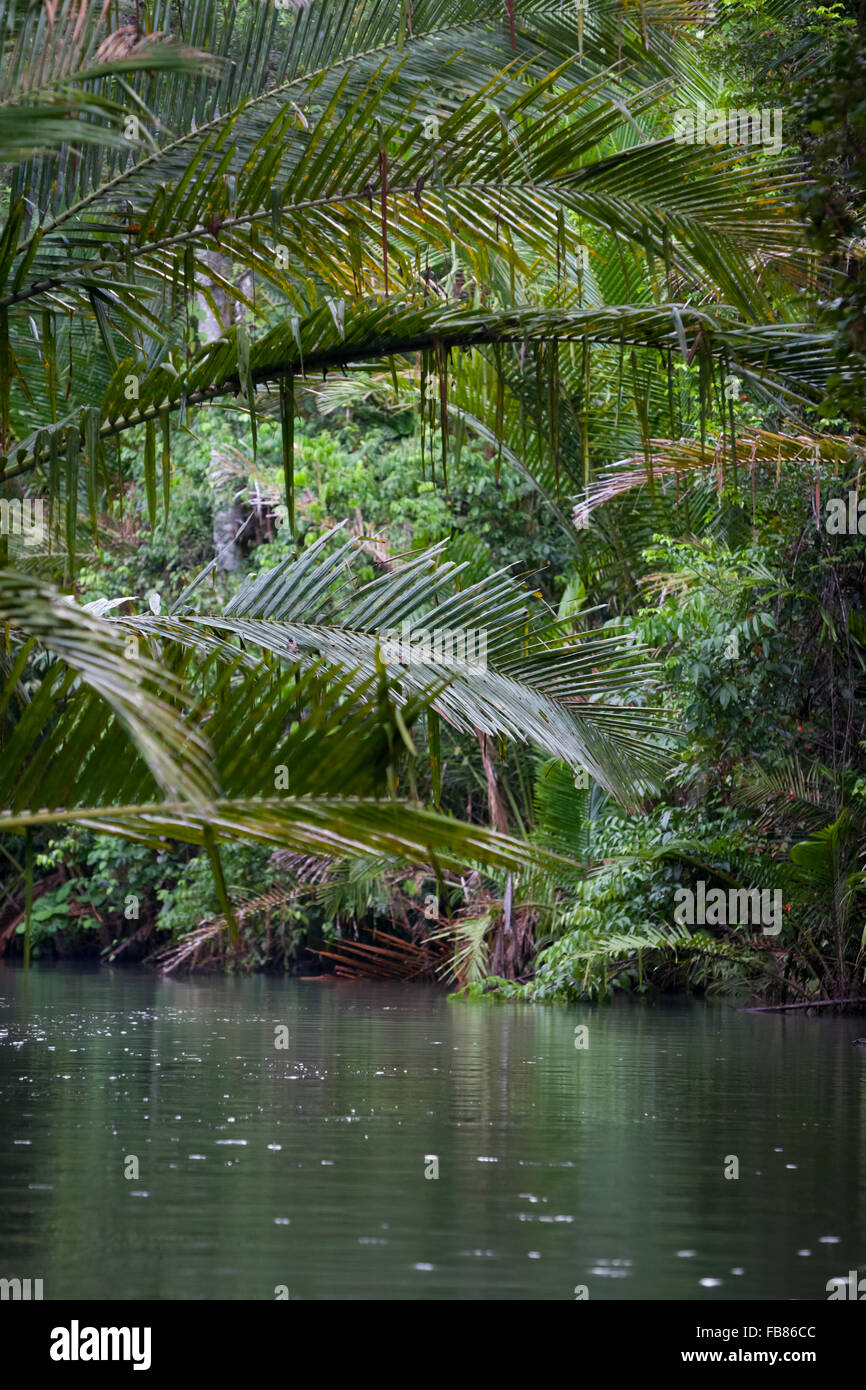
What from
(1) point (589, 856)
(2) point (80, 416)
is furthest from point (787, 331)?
(1) point (589, 856)

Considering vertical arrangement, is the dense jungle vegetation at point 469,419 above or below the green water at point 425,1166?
above

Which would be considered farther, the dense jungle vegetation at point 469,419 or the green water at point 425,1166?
the green water at point 425,1166

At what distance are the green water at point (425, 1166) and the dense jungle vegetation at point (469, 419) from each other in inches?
34.4

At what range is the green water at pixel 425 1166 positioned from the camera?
12.2 feet

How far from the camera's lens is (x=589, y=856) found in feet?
54.7

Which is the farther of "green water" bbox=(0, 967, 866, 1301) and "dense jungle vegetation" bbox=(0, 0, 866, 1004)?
"green water" bbox=(0, 967, 866, 1301)

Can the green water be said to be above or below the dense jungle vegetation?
below

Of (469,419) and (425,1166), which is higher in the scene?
(469,419)

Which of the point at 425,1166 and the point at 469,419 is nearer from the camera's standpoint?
the point at 425,1166

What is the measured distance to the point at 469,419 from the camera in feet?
52.4

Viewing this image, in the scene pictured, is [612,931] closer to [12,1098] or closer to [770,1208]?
[12,1098]

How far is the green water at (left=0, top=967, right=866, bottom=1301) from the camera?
373 cm

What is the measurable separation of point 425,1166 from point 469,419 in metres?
11.5

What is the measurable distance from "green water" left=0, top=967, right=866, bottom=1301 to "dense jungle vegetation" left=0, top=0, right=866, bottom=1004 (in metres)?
0.87
